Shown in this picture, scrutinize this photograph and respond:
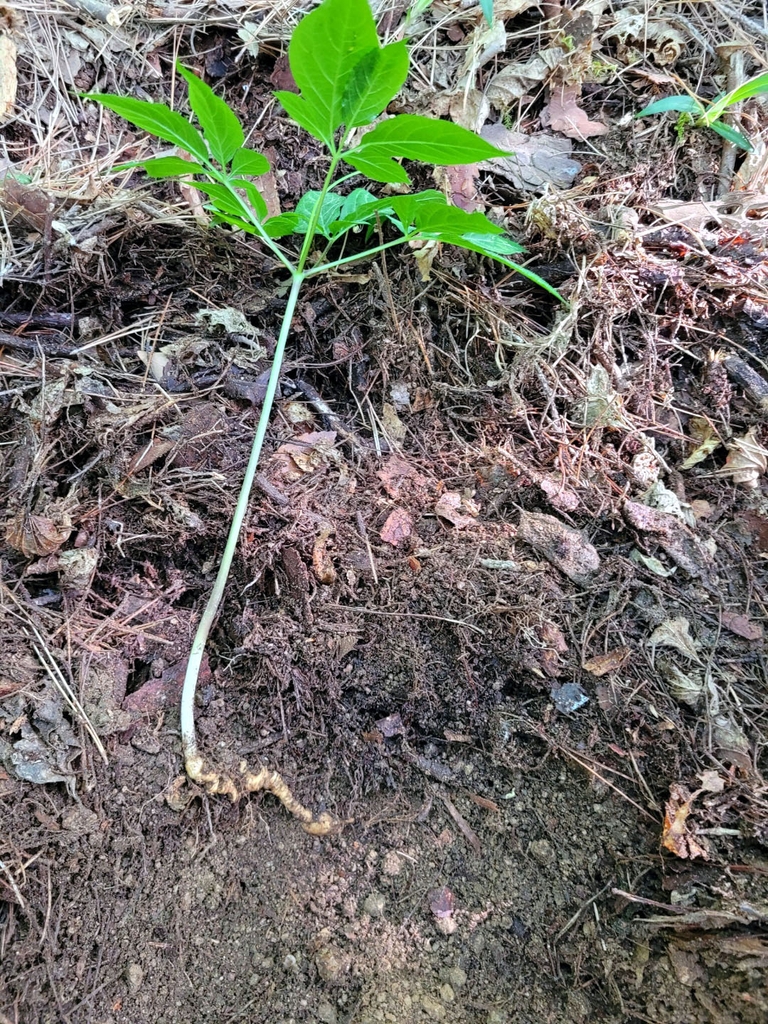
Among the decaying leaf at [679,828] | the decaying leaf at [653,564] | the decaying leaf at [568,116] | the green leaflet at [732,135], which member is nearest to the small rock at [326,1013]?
the decaying leaf at [679,828]

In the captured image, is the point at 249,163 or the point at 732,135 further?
the point at 732,135

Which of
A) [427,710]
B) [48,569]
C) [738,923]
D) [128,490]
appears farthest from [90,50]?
[738,923]

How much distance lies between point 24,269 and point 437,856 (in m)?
1.66

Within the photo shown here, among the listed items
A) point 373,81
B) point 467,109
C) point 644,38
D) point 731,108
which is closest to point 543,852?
point 373,81

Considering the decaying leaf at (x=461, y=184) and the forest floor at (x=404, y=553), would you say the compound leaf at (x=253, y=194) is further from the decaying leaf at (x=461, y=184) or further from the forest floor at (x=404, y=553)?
the decaying leaf at (x=461, y=184)

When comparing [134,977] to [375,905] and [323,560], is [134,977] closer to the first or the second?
[375,905]

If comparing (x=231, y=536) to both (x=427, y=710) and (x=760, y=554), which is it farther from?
(x=760, y=554)

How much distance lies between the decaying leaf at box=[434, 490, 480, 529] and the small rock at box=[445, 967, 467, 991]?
847mm

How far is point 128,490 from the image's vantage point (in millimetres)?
1237

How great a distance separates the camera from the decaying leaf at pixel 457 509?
1312mm

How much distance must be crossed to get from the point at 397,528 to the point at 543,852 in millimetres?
714

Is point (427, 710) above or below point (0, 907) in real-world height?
above

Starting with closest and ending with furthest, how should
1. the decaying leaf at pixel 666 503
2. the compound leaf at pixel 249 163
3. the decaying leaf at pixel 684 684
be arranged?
the compound leaf at pixel 249 163, the decaying leaf at pixel 684 684, the decaying leaf at pixel 666 503

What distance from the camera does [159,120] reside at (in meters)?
0.95
